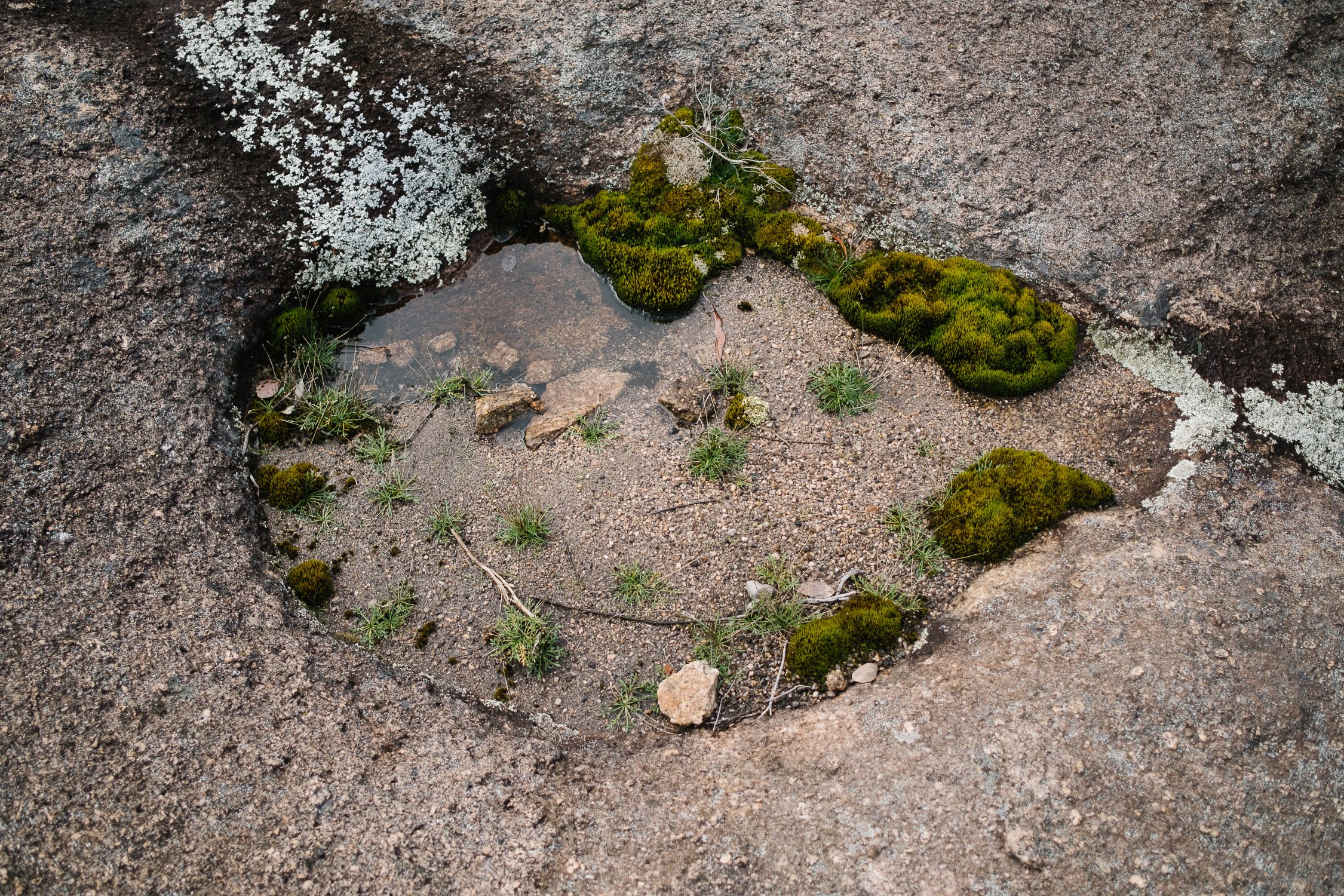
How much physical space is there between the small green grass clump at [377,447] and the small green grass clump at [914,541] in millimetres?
2945

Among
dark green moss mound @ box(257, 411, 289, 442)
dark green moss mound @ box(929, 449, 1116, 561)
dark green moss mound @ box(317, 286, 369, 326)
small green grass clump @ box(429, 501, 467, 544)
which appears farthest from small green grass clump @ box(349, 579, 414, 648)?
dark green moss mound @ box(929, 449, 1116, 561)

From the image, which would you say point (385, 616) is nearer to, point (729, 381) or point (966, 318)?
point (729, 381)

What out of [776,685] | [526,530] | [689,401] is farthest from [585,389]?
[776,685]

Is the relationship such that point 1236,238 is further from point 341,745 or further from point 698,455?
point 341,745

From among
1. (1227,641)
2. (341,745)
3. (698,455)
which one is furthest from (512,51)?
(1227,641)

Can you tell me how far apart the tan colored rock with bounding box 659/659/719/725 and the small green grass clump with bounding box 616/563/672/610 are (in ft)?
1.63

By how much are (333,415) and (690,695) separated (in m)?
2.75

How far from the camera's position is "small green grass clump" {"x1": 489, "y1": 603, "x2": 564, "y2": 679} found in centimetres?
410

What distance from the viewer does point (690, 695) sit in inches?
152

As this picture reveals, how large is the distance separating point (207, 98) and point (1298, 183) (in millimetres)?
6559

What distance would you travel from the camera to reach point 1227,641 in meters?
3.53

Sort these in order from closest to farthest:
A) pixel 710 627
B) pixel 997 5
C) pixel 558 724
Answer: pixel 558 724 → pixel 710 627 → pixel 997 5

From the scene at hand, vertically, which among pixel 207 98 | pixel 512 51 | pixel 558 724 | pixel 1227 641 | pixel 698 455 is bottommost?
pixel 558 724

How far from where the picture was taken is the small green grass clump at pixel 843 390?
15.6 feet
